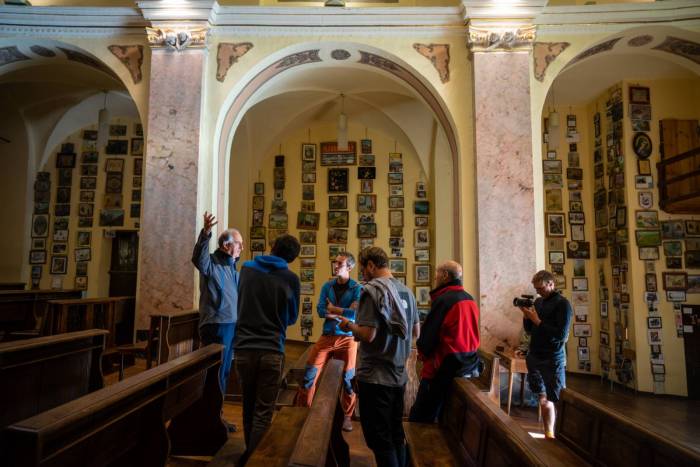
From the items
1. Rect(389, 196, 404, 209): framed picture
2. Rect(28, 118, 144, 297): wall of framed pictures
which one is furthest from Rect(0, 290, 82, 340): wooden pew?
Rect(389, 196, 404, 209): framed picture

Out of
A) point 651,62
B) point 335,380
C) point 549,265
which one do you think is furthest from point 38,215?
point 651,62

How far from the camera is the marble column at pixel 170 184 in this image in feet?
19.8

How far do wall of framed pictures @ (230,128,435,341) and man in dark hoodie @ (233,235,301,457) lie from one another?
720 cm

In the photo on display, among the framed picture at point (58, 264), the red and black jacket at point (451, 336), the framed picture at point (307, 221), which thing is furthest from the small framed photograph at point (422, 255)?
the framed picture at point (58, 264)

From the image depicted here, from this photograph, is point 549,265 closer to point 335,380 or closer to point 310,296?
point 310,296

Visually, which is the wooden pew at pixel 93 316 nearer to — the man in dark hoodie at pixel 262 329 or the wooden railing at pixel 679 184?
the man in dark hoodie at pixel 262 329

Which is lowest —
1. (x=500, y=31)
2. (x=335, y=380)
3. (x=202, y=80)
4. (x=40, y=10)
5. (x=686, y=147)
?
(x=335, y=380)

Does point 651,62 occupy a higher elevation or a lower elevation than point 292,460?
higher

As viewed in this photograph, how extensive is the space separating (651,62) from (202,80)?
7.12 metres

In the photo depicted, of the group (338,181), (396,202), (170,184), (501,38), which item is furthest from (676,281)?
(170,184)

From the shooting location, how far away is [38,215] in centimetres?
1029

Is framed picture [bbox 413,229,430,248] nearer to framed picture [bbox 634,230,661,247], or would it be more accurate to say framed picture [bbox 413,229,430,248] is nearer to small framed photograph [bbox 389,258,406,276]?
small framed photograph [bbox 389,258,406,276]

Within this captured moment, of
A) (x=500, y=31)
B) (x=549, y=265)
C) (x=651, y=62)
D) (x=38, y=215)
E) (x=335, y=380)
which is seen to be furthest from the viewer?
(x=38, y=215)

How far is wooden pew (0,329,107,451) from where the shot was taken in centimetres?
274
